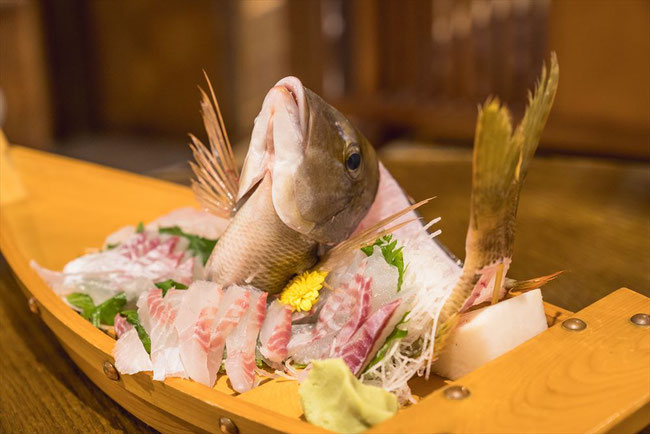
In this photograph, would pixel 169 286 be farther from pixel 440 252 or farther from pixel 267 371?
pixel 440 252

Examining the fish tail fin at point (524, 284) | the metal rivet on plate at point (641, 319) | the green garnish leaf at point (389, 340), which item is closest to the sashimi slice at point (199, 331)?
the green garnish leaf at point (389, 340)

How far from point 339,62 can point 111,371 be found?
2828mm

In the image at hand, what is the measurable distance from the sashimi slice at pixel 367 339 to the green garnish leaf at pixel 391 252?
0.22 feet

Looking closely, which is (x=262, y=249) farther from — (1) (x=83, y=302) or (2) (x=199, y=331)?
(1) (x=83, y=302)

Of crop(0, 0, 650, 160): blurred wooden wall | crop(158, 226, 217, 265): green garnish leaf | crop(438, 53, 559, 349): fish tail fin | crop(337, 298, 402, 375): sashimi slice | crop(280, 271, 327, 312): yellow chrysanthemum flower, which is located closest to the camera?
crop(438, 53, 559, 349): fish tail fin

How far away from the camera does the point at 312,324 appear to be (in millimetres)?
1082

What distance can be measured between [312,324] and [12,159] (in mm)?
1413

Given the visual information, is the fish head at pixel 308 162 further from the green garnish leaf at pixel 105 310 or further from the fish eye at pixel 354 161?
the green garnish leaf at pixel 105 310

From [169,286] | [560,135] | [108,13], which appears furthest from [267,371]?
[108,13]

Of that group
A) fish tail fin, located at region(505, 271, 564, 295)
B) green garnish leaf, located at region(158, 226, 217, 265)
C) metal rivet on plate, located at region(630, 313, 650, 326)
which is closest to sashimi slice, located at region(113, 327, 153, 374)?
green garnish leaf, located at region(158, 226, 217, 265)

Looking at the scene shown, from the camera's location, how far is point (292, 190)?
1022 mm

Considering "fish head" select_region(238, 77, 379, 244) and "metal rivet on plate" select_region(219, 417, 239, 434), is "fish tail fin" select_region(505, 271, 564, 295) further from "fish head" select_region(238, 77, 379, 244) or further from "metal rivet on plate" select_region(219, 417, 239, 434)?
"metal rivet on plate" select_region(219, 417, 239, 434)

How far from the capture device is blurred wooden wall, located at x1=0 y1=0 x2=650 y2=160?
2.82 meters

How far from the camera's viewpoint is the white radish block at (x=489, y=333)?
0.96m
